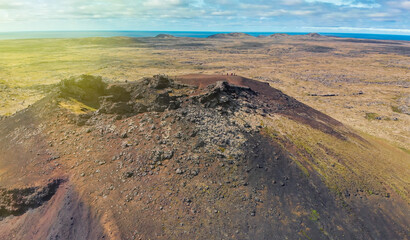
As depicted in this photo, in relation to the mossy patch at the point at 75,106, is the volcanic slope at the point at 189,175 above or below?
below

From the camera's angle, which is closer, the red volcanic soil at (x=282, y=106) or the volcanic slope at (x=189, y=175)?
the volcanic slope at (x=189, y=175)

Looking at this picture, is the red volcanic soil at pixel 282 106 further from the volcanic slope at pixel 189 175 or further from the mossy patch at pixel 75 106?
the mossy patch at pixel 75 106

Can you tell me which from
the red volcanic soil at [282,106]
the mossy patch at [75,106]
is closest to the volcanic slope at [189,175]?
the mossy patch at [75,106]

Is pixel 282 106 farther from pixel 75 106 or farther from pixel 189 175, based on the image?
pixel 75 106

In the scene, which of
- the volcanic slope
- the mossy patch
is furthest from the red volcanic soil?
the mossy patch

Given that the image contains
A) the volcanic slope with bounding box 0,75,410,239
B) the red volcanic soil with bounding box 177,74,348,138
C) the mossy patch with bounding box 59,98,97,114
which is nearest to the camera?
the volcanic slope with bounding box 0,75,410,239

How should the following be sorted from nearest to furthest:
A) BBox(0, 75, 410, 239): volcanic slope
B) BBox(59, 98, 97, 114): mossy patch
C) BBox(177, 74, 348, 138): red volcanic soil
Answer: BBox(0, 75, 410, 239): volcanic slope < BBox(59, 98, 97, 114): mossy patch < BBox(177, 74, 348, 138): red volcanic soil

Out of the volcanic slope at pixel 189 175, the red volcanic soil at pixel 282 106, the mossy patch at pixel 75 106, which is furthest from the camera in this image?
the red volcanic soil at pixel 282 106

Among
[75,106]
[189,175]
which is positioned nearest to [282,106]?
[189,175]

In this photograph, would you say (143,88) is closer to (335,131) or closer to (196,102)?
(196,102)

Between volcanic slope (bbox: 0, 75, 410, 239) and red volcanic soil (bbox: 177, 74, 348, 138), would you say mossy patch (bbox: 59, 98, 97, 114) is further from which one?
red volcanic soil (bbox: 177, 74, 348, 138)
